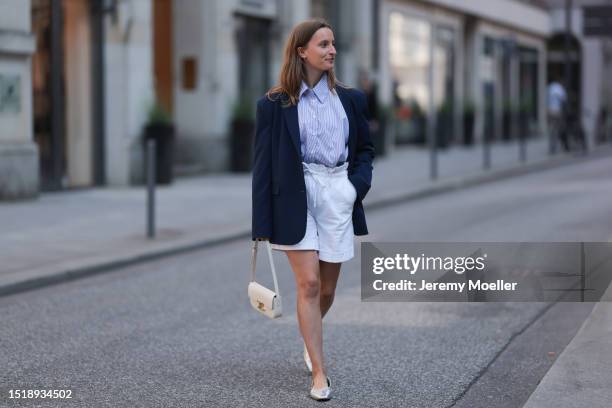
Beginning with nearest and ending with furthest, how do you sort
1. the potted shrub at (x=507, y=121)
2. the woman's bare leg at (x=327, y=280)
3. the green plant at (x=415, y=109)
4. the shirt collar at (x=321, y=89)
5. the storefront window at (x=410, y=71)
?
the shirt collar at (x=321, y=89), the woman's bare leg at (x=327, y=280), the storefront window at (x=410, y=71), the green plant at (x=415, y=109), the potted shrub at (x=507, y=121)

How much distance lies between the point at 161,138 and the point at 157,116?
364mm

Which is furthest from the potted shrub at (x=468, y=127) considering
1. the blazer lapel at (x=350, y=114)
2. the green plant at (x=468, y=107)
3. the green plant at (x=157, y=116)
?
the blazer lapel at (x=350, y=114)

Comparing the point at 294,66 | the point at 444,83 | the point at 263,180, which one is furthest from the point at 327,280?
the point at 444,83

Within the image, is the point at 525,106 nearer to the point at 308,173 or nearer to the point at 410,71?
the point at 410,71

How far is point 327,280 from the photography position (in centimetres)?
555

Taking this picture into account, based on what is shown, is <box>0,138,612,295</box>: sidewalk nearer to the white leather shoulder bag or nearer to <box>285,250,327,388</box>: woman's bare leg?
the white leather shoulder bag

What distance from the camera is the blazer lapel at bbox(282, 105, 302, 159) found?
5.25m

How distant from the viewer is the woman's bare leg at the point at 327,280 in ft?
18.0

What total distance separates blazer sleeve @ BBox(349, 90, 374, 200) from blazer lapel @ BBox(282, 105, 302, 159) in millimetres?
313

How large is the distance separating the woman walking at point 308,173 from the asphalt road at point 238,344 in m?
0.61

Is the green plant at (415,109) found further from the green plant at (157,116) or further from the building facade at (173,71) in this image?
the green plant at (157,116)

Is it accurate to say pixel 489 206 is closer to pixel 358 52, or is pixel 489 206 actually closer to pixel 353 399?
pixel 353 399

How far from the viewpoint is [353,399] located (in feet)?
17.8

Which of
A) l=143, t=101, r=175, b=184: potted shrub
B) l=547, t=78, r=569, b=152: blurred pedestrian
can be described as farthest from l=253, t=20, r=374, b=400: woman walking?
l=547, t=78, r=569, b=152: blurred pedestrian
